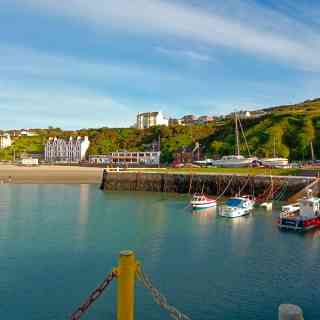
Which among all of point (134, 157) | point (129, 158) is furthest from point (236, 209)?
point (129, 158)

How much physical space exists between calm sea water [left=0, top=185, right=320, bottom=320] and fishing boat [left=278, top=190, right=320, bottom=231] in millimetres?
1171

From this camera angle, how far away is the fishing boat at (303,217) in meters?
31.4

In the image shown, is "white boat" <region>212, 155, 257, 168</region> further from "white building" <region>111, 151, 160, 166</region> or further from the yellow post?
the yellow post

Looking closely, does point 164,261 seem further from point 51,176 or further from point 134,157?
point 134,157

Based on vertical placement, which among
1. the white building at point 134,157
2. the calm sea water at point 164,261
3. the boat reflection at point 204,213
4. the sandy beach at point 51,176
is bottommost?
the calm sea water at point 164,261

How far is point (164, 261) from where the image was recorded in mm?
22594

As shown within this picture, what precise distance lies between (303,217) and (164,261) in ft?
48.6

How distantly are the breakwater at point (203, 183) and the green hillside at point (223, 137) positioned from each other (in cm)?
4474

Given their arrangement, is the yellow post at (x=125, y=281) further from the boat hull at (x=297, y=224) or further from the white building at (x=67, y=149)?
the white building at (x=67, y=149)

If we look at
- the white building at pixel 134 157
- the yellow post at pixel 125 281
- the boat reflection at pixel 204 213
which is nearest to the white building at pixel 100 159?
the white building at pixel 134 157

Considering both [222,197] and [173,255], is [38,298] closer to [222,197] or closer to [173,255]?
[173,255]

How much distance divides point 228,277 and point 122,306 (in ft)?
49.3

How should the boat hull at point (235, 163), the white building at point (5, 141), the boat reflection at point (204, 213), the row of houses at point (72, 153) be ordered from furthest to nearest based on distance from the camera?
the white building at point (5, 141), the row of houses at point (72, 153), the boat hull at point (235, 163), the boat reflection at point (204, 213)

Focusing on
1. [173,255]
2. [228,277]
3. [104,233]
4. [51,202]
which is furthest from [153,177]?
[228,277]
